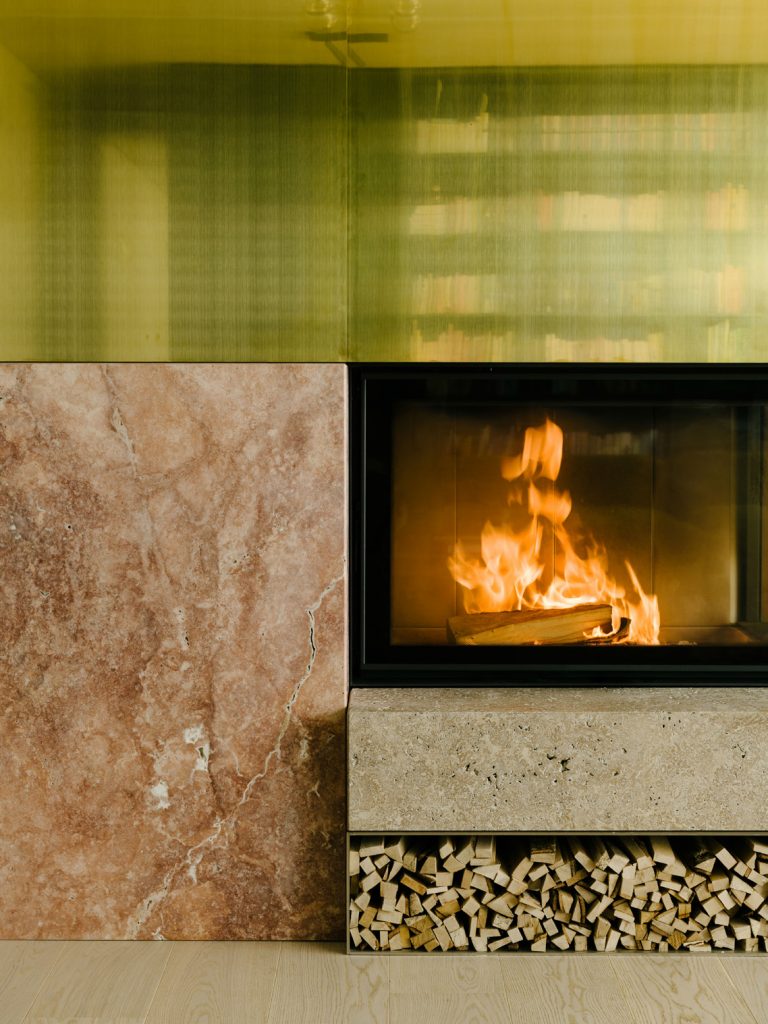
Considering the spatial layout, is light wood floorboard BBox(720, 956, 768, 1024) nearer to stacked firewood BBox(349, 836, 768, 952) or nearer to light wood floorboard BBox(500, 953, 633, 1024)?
stacked firewood BBox(349, 836, 768, 952)

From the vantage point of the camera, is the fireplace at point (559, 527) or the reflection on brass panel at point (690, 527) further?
the reflection on brass panel at point (690, 527)

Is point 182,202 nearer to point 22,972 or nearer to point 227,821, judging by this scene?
point 227,821

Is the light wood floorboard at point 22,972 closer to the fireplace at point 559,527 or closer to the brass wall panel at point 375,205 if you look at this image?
the fireplace at point 559,527

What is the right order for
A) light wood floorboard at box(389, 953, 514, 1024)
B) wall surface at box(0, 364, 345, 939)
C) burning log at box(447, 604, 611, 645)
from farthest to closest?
burning log at box(447, 604, 611, 645)
wall surface at box(0, 364, 345, 939)
light wood floorboard at box(389, 953, 514, 1024)

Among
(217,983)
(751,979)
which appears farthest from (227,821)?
(751,979)

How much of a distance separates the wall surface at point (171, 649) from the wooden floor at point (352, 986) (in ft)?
0.24

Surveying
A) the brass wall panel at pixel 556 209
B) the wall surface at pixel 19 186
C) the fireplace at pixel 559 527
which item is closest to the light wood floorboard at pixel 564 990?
the fireplace at pixel 559 527

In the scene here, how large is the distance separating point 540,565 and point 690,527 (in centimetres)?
36

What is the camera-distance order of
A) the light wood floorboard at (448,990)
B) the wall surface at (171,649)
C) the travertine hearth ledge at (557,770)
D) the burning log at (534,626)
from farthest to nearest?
the burning log at (534,626) < the wall surface at (171,649) < the travertine hearth ledge at (557,770) < the light wood floorboard at (448,990)

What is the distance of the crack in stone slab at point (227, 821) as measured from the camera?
1.75 meters

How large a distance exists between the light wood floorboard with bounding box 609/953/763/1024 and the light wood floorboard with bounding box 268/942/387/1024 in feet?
1.48

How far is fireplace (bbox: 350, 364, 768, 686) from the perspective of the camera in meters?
1.83

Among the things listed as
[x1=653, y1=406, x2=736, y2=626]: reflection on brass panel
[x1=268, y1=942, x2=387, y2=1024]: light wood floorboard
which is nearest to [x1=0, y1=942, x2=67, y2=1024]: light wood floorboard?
[x1=268, y1=942, x2=387, y2=1024]: light wood floorboard

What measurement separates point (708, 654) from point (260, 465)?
1.04m
